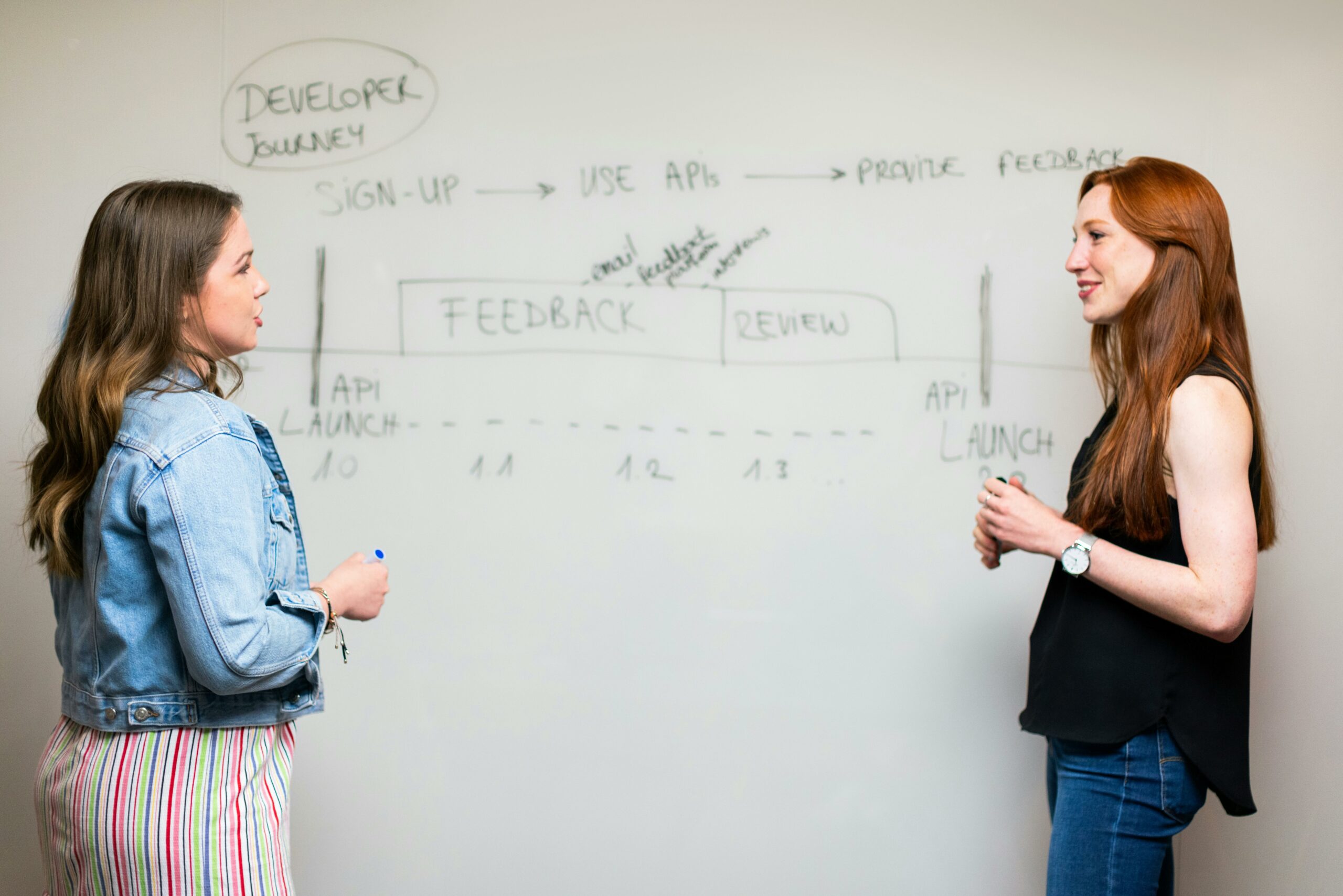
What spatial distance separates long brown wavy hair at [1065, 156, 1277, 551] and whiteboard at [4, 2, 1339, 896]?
503 millimetres

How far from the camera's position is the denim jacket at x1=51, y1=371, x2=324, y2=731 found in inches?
36.8

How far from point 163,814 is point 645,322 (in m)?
1.12

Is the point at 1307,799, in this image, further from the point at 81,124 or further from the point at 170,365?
the point at 81,124

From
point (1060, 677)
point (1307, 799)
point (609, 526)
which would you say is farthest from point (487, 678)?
point (1307, 799)

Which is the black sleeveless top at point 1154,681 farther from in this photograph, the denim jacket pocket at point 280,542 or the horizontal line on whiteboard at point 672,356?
the denim jacket pocket at point 280,542

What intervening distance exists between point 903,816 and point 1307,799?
0.75 m

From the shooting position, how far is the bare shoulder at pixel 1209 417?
1.07 m

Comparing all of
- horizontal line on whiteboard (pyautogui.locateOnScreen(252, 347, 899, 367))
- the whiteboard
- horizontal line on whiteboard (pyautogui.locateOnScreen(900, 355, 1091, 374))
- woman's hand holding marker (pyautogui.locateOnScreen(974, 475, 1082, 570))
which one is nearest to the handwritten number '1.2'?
the whiteboard

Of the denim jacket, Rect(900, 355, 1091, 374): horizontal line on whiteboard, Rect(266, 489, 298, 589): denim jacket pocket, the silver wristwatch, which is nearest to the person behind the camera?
the denim jacket

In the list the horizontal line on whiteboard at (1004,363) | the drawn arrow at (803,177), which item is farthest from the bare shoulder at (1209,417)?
the drawn arrow at (803,177)

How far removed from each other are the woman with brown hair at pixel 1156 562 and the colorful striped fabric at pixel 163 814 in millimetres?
979

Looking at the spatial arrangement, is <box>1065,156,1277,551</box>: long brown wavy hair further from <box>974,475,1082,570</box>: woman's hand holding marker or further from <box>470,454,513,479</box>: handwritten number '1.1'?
<box>470,454,513,479</box>: handwritten number '1.1'

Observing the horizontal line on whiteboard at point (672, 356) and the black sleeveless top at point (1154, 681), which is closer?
the black sleeveless top at point (1154, 681)

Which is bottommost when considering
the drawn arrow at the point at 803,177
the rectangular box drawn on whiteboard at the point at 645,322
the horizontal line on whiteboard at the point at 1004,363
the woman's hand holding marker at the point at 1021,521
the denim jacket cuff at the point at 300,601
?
the denim jacket cuff at the point at 300,601
